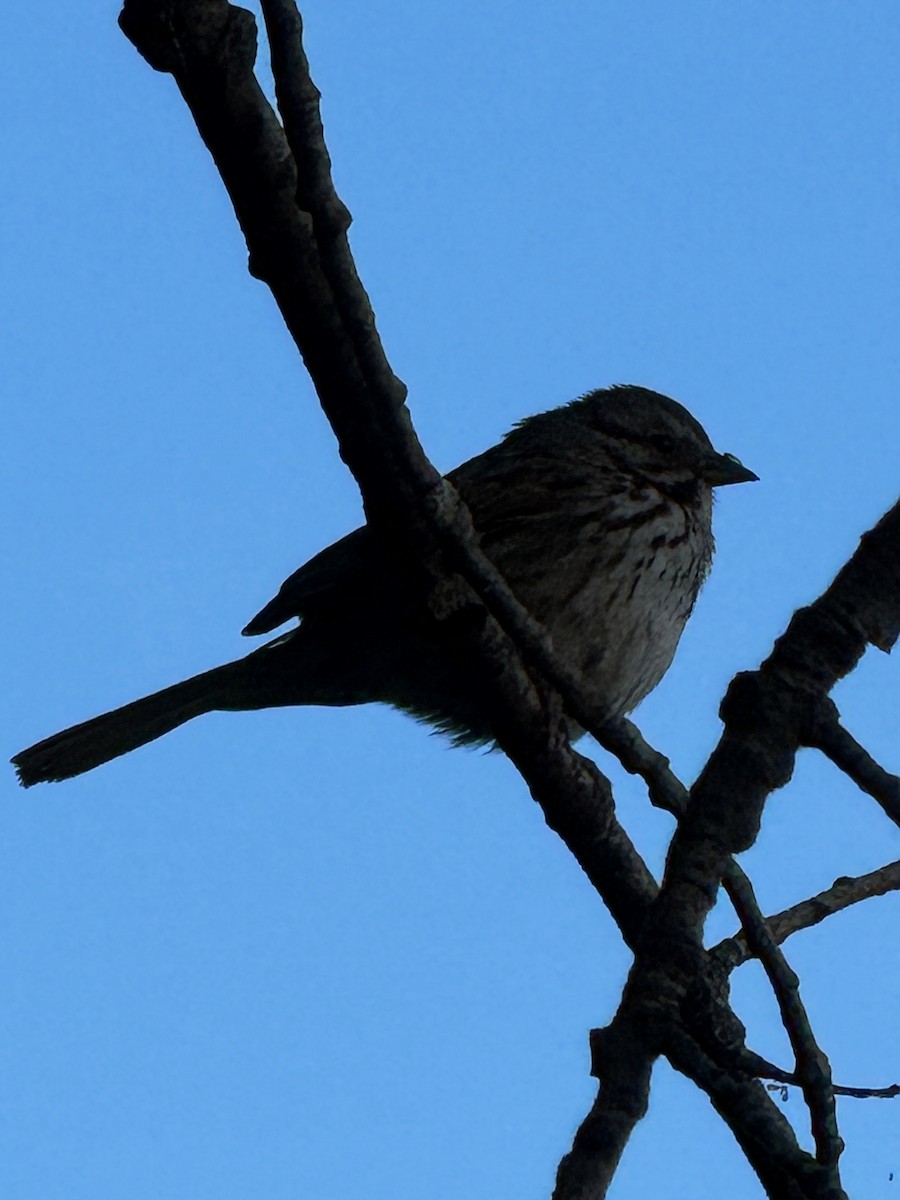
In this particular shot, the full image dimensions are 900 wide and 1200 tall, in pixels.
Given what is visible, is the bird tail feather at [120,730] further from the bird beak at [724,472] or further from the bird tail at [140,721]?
the bird beak at [724,472]

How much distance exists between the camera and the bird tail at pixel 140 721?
5770 millimetres

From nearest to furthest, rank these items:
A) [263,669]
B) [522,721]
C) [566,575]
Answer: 1. [522,721]
2. [566,575]
3. [263,669]

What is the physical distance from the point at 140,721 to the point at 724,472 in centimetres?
228

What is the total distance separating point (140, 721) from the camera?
582 centimetres

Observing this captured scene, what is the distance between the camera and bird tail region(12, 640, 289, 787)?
18.9 ft

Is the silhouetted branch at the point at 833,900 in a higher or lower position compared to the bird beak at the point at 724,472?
lower

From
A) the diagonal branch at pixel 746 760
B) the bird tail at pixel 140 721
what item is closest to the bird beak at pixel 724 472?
the bird tail at pixel 140 721

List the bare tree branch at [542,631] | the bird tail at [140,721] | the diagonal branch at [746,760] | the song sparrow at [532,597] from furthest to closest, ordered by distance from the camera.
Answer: the bird tail at [140,721] → the song sparrow at [532,597] → the diagonal branch at [746,760] → the bare tree branch at [542,631]

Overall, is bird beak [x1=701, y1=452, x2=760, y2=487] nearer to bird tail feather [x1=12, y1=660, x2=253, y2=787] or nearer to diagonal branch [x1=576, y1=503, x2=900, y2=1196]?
bird tail feather [x1=12, y1=660, x2=253, y2=787]

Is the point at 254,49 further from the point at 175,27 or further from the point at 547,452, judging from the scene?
the point at 547,452

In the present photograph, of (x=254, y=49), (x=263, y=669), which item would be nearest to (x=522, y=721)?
(x=254, y=49)

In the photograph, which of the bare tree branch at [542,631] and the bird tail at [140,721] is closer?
the bare tree branch at [542,631]

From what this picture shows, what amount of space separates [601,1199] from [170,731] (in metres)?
3.23

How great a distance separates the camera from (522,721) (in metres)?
3.73
